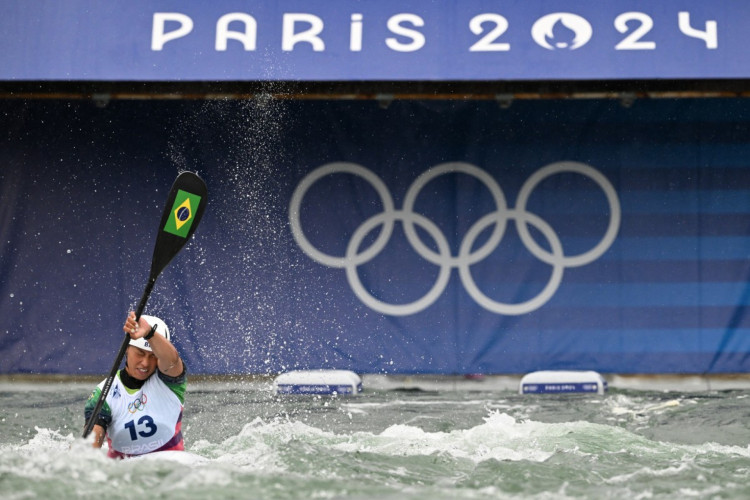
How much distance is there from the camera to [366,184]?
10.4 meters

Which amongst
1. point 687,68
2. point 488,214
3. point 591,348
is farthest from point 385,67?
point 591,348

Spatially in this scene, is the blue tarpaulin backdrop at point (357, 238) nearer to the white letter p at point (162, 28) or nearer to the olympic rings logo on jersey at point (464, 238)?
the olympic rings logo on jersey at point (464, 238)

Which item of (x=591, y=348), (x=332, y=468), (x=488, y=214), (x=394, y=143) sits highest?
(x=394, y=143)

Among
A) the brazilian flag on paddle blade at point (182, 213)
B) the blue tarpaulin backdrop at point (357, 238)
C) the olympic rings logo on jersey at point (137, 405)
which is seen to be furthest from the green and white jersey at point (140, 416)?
the blue tarpaulin backdrop at point (357, 238)

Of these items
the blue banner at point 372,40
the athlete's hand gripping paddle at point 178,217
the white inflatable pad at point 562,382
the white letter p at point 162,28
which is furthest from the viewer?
the white inflatable pad at point 562,382

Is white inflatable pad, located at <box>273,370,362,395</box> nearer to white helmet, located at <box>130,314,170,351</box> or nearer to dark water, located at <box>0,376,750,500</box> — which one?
dark water, located at <box>0,376,750,500</box>

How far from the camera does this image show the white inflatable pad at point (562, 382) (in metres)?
9.91

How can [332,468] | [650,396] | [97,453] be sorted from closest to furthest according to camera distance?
[97,453] → [332,468] → [650,396]

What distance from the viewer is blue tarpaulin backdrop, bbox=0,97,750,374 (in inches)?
404

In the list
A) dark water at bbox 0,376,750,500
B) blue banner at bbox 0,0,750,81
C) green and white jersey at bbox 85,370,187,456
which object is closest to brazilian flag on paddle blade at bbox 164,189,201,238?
green and white jersey at bbox 85,370,187,456

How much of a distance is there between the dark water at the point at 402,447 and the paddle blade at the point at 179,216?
4.20 ft

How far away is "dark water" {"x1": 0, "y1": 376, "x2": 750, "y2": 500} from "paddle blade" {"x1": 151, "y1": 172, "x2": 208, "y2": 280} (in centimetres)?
128

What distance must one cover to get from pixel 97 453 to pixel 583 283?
5568mm

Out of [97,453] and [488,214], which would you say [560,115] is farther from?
[97,453]
